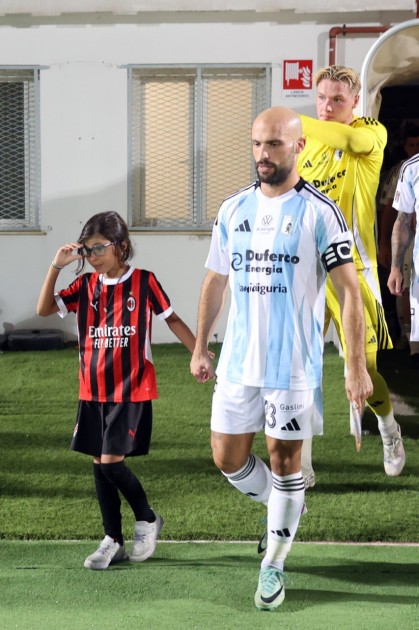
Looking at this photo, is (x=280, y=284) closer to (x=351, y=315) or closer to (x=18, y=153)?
(x=351, y=315)

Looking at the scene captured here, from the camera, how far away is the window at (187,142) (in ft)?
36.2

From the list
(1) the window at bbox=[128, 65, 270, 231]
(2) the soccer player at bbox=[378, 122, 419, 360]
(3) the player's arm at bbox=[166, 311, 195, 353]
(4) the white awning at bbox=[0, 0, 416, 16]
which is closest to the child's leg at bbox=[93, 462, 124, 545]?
(3) the player's arm at bbox=[166, 311, 195, 353]

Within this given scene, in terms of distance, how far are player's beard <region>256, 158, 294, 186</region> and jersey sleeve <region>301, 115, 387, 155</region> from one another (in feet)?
4.24

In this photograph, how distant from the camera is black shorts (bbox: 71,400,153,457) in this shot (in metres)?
4.38

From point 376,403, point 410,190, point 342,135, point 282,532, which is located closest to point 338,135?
point 342,135

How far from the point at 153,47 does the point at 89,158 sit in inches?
50.8

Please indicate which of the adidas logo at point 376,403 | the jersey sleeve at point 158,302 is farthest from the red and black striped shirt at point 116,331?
the adidas logo at point 376,403

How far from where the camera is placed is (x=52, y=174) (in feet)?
36.3

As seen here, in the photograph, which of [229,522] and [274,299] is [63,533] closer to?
[229,522]

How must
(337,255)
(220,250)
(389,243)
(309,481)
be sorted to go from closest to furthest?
(337,255), (220,250), (309,481), (389,243)

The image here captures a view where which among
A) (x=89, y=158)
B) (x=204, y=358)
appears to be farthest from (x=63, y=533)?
(x=89, y=158)

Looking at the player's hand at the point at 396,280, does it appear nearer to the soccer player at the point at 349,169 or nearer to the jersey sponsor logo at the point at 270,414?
the soccer player at the point at 349,169

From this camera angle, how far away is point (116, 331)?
14.7ft

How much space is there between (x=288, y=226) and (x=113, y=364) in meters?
1.02
